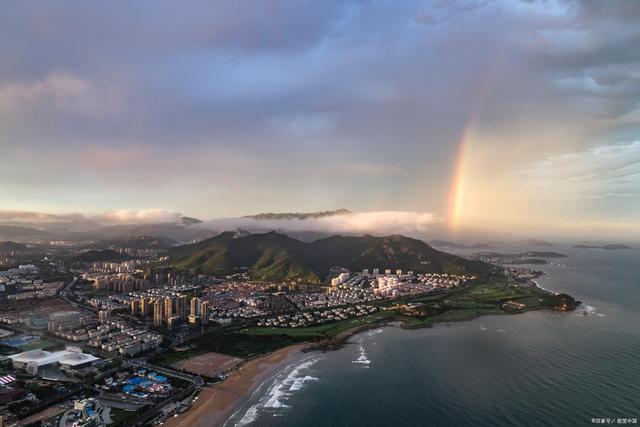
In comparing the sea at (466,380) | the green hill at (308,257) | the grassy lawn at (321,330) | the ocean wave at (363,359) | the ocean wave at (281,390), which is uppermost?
the green hill at (308,257)

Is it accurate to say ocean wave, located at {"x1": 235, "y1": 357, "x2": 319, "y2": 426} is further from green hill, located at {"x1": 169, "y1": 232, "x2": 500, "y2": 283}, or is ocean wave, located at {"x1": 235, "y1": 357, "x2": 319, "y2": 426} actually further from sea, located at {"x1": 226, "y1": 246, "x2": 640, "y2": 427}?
green hill, located at {"x1": 169, "y1": 232, "x2": 500, "y2": 283}

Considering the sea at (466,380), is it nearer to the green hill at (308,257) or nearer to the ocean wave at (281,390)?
the ocean wave at (281,390)

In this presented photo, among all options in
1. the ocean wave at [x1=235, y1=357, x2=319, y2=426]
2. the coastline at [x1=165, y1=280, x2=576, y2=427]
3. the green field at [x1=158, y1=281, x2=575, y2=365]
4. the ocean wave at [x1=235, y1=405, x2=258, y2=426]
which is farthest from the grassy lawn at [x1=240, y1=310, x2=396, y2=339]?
the ocean wave at [x1=235, y1=405, x2=258, y2=426]

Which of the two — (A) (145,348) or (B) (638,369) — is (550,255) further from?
A: (A) (145,348)

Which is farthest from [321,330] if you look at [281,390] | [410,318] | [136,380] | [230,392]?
[136,380]

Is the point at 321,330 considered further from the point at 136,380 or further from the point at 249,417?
the point at 249,417

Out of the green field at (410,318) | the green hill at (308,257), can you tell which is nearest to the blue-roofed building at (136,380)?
the green field at (410,318)
